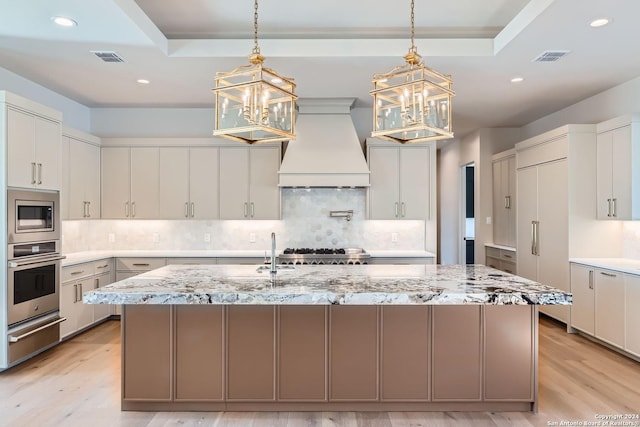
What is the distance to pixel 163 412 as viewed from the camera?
2809 mm

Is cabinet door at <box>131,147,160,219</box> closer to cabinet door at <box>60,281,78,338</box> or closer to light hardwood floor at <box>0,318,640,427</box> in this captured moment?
cabinet door at <box>60,281,78,338</box>

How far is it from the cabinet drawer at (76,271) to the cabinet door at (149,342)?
6.77ft

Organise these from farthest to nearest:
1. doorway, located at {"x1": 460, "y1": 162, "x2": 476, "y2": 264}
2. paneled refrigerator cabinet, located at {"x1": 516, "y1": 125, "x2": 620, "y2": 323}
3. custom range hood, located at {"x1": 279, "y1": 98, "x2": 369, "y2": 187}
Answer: doorway, located at {"x1": 460, "y1": 162, "x2": 476, "y2": 264} < custom range hood, located at {"x1": 279, "y1": 98, "x2": 369, "y2": 187} < paneled refrigerator cabinet, located at {"x1": 516, "y1": 125, "x2": 620, "y2": 323}

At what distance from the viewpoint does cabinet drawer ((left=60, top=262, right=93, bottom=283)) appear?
4.32 meters

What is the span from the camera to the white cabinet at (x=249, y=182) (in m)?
5.36

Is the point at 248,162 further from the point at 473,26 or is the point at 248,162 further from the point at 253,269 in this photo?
the point at 473,26

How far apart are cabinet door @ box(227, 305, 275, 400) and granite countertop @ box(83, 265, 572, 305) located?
0.22 m

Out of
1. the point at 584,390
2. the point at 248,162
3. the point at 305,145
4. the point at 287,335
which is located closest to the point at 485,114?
the point at 305,145

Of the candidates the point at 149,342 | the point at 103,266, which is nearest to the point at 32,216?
the point at 103,266

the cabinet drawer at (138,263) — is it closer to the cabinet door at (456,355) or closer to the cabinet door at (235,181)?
the cabinet door at (235,181)

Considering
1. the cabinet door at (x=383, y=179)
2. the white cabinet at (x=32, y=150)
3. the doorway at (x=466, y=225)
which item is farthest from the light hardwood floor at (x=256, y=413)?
the doorway at (x=466, y=225)

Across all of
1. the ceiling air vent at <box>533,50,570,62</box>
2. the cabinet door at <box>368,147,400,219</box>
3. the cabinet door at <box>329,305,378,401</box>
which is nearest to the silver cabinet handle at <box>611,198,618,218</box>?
the ceiling air vent at <box>533,50,570,62</box>

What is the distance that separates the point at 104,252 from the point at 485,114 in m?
5.46

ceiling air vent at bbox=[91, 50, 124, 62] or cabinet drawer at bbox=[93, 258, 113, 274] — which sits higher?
ceiling air vent at bbox=[91, 50, 124, 62]
